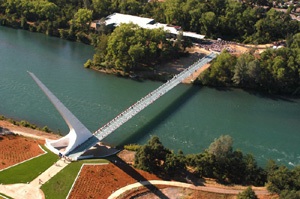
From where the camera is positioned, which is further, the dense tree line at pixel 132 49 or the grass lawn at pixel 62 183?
the dense tree line at pixel 132 49

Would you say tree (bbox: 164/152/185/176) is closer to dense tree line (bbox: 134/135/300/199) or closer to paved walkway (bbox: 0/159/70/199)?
dense tree line (bbox: 134/135/300/199)

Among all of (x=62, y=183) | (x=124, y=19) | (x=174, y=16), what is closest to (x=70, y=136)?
(x=62, y=183)

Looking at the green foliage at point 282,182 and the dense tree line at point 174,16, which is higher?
the dense tree line at point 174,16

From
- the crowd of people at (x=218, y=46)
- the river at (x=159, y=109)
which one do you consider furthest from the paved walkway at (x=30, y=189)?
the crowd of people at (x=218, y=46)

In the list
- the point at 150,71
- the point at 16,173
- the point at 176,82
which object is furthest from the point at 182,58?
the point at 16,173

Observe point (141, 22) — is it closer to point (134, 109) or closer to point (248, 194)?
point (134, 109)

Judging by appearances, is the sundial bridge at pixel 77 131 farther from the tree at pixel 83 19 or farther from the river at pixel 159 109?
the tree at pixel 83 19

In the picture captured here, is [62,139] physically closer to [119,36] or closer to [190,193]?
[190,193]
